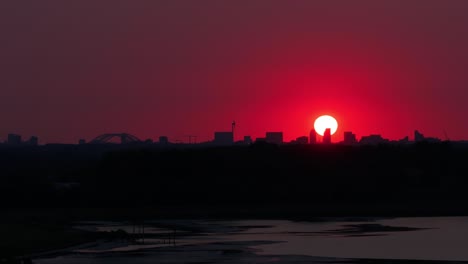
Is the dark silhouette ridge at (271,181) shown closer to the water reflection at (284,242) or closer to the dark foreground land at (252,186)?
the dark foreground land at (252,186)

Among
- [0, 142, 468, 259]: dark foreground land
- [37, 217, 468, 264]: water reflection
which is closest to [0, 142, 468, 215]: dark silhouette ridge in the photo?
[0, 142, 468, 259]: dark foreground land

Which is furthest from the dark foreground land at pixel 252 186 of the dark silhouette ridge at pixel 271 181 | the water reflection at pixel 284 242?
the water reflection at pixel 284 242

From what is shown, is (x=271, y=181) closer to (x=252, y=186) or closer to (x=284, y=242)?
(x=252, y=186)

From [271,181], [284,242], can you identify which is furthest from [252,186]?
[284,242]

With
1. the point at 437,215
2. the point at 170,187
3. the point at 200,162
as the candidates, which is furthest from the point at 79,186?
the point at 437,215

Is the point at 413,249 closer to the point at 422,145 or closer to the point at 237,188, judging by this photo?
the point at 237,188

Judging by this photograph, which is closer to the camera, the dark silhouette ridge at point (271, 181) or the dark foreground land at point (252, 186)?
the dark foreground land at point (252, 186)

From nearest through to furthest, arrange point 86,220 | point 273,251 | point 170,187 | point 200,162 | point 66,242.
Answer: point 273,251, point 66,242, point 86,220, point 170,187, point 200,162
